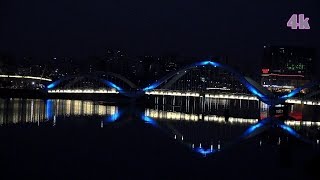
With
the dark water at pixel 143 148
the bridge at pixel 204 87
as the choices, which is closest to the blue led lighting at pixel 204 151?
the dark water at pixel 143 148

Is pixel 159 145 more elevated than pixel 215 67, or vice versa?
pixel 215 67

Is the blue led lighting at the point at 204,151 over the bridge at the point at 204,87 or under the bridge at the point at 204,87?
under

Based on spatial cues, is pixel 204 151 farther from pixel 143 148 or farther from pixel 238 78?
pixel 238 78

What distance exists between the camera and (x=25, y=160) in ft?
57.7

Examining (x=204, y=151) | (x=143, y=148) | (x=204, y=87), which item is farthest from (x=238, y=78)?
(x=143, y=148)

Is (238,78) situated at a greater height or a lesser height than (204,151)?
greater

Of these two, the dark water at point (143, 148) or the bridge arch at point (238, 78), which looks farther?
the bridge arch at point (238, 78)

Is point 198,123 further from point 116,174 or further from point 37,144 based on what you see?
point 116,174

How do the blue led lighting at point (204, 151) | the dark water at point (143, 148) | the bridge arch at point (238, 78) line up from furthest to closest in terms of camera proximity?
the bridge arch at point (238, 78), the blue led lighting at point (204, 151), the dark water at point (143, 148)

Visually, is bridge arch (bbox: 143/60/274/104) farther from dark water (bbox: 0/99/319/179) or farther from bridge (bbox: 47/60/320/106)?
dark water (bbox: 0/99/319/179)

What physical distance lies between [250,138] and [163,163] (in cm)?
961

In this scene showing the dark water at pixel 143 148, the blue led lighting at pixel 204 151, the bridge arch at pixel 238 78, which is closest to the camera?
the dark water at pixel 143 148

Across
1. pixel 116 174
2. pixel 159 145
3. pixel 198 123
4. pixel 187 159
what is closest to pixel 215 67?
pixel 198 123

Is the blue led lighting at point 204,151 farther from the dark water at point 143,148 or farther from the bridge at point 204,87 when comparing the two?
the bridge at point 204,87
